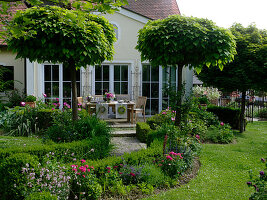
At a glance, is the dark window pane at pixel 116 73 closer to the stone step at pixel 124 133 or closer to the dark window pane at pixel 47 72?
the dark window pane at pixel 47 72

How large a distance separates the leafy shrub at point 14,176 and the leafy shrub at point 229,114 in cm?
771

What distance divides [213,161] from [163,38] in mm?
2853

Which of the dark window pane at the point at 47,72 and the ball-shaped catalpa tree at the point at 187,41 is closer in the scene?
the ball-shaped catalpa tree at the point at 187,41

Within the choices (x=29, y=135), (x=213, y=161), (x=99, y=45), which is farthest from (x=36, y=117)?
(x=213, y=161)

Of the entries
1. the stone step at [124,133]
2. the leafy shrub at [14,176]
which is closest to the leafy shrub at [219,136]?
the stone step at [124,133]

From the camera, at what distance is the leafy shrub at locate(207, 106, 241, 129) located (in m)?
9.41

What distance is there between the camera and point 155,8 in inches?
537

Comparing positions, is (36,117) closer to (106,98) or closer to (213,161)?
(106,98)

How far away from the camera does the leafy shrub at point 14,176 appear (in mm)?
3213

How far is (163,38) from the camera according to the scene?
5.10m

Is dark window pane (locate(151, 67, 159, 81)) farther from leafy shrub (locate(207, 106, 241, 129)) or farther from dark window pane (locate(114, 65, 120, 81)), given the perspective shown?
leafy shrub (locate(207, 106, 241, 129))

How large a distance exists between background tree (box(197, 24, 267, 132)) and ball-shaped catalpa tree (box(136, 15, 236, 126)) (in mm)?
2926

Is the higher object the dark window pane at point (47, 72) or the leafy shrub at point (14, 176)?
the dark window pane at point (47, 72)

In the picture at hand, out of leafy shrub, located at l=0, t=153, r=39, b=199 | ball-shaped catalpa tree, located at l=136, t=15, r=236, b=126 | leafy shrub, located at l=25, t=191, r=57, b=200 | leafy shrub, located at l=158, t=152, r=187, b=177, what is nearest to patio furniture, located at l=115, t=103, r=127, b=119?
ball-shaped catalpa tree, located at l=136, t=15, r=236, b=126
